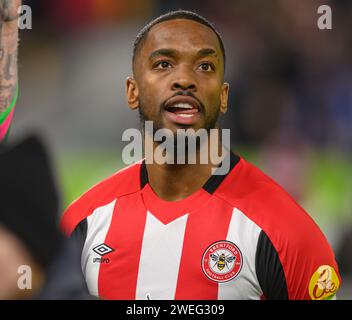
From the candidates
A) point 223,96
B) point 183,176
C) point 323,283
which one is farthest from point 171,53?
point 323,283

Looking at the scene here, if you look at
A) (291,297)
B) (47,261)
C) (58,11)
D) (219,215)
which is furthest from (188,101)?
(47,261)

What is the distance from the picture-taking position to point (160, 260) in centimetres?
222

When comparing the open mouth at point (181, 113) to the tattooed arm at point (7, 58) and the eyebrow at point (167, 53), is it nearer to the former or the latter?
the eyebrow at point (167, 53)

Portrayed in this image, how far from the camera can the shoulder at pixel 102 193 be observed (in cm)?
229

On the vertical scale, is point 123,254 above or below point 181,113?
below

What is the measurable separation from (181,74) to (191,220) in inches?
19.6

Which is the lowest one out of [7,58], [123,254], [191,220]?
[123,254]

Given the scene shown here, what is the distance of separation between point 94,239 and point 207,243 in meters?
0.40

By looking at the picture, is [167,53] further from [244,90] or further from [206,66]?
[244,90]

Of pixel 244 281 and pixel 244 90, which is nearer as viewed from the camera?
pixel 244 281

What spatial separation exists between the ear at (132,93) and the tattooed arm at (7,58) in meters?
0.40

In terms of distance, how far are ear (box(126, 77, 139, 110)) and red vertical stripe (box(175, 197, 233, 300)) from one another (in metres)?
0.43

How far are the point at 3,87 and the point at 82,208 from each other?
510 millimetres

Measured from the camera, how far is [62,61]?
90.6 inches
